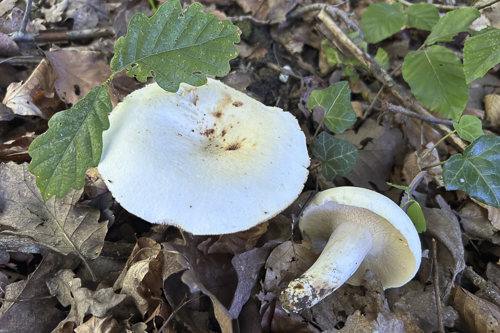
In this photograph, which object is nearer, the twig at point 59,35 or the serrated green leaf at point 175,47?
the serrated green leaf at point 175,47

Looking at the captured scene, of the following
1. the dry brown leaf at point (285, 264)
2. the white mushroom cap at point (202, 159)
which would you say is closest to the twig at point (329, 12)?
the white mushroom cap at point (202, 159)

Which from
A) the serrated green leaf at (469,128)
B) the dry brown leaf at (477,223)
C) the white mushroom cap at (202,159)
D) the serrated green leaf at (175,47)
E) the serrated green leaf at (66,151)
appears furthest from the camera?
the dry brown leaf at (477,223)

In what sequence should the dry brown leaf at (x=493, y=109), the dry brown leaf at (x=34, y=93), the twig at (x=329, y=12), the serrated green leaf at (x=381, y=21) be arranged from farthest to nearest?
the twig at (x=329, y=12) → the dry brown leaf at (x=493, y=109) → the serrated green leaf at (x=381, y=21) → the dry brown leaf at (x=34, y=93)

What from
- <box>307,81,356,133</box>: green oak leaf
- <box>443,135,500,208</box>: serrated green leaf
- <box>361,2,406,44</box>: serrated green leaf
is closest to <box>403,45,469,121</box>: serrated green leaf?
<box>361,2,406,44</box>: serrated green leaf

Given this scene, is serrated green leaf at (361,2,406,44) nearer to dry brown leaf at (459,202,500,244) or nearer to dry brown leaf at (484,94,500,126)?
dry brown leaf at (484,94,500,126)

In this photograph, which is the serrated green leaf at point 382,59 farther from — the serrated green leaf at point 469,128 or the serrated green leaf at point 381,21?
the serrated green leaf at point 469,128

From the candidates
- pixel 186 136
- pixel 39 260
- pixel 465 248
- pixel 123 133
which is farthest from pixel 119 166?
pixel 465 248
